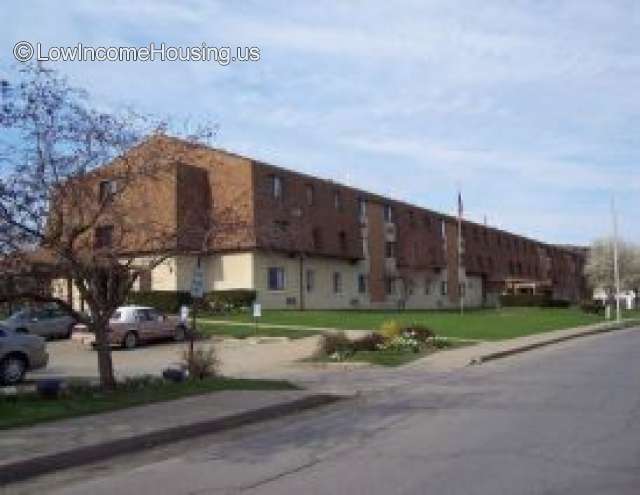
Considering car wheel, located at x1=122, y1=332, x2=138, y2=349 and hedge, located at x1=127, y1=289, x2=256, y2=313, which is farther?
hedge, located at x1=127, y1=289, x2=256, y2=313

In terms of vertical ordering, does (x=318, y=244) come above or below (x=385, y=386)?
above

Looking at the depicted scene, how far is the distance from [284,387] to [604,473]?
1081 centimetres

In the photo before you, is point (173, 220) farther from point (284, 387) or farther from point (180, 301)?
point (180, 301)

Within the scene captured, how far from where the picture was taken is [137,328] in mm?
38531

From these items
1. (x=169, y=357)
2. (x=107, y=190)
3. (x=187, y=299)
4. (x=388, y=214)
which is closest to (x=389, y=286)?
(x=388, y=214)

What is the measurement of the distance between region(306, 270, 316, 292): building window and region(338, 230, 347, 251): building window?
390cm

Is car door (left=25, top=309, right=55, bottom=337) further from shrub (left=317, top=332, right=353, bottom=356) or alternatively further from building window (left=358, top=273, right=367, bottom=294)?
building window (left=358, top=273, right=367, bottom=294)

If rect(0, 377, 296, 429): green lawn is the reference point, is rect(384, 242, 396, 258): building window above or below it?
above

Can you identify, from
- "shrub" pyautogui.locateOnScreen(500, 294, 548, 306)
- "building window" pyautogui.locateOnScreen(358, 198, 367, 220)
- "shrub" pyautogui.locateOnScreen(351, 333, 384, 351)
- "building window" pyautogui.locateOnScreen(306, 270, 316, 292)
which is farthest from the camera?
"shrub" pyautogui.locateOnScreen(500, 294, 548, 306)

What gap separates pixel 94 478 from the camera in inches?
427

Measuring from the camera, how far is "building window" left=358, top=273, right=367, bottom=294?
7225cm

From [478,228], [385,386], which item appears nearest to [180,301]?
[385,386]

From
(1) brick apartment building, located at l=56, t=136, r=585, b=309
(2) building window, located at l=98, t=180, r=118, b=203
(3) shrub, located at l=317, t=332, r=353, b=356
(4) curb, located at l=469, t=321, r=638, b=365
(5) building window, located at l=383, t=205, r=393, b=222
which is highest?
(5) building window, located at l=383, t=205, r=393, b=222

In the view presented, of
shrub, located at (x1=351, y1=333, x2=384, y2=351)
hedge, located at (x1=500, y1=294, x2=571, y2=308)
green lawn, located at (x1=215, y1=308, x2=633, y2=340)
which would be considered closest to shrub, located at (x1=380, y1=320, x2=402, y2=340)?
shrub, located at (x1=351, y1=333, x2=384, y2=351)
